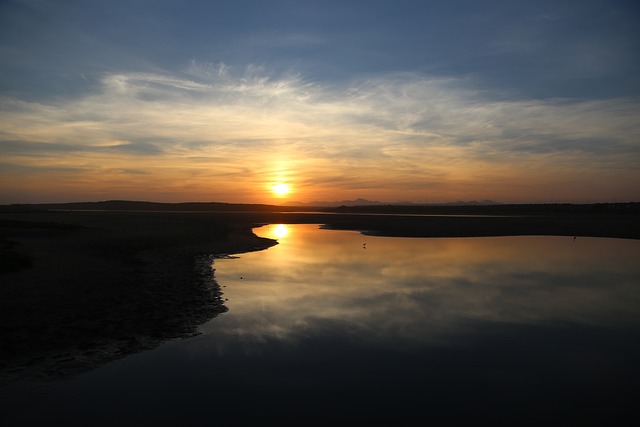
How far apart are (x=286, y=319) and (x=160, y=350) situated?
4.29 m

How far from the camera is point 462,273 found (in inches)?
868

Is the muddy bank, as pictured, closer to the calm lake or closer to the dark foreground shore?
the dark foreground shore

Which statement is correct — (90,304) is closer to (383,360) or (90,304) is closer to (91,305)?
(91,305)

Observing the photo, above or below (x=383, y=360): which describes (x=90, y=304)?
above

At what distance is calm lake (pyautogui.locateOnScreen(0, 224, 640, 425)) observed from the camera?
754 cm

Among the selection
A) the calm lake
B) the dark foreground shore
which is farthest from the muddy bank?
the calm lake

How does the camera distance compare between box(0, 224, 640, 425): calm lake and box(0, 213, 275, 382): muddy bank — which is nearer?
box(0, 224, 640, 425): calm lake

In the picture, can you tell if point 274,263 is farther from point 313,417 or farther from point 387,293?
point 313,417

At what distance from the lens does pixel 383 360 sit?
9898 mm

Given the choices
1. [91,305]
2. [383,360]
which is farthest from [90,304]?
[383,360]

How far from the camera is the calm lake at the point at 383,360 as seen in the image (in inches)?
297

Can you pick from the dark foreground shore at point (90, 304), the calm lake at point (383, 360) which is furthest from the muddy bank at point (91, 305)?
the calm lake at point (383, 360)

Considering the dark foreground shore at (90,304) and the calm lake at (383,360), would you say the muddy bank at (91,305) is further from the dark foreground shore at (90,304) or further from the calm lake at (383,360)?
the calm lake at (383,360)

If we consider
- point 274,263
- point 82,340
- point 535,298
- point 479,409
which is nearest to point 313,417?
point 479,409
